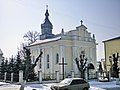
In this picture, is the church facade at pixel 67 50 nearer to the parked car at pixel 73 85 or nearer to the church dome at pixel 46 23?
the church dome at pixel 46 23

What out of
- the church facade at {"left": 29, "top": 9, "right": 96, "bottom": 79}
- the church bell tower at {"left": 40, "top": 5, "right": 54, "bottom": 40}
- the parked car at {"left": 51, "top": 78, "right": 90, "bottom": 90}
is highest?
the church bell tower at {"left": 40, "top": 5, "right": 54, "bottom": 40}

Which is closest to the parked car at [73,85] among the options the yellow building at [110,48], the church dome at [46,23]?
the yellow building at [110,48]

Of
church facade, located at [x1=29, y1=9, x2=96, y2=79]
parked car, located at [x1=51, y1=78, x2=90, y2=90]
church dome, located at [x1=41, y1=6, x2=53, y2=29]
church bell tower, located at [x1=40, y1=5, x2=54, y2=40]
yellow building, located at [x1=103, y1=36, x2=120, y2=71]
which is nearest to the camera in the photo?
parked car, located at [x1=51, y1=78, x2=90, y2=90]

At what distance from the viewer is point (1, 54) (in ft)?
191

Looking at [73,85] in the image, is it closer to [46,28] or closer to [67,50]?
[67,50]

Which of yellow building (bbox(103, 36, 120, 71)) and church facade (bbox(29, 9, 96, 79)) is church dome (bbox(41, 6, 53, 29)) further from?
yellow building (bbox(103, 36, 120, 71))

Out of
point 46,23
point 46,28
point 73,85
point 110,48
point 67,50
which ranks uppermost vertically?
point 46,23

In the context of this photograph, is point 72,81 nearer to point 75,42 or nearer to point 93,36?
point 75,42

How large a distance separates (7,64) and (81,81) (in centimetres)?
2475

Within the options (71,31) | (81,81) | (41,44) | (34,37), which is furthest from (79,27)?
(81,81)

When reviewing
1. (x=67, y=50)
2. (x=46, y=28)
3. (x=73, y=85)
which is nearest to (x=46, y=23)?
(x=46, y=28)

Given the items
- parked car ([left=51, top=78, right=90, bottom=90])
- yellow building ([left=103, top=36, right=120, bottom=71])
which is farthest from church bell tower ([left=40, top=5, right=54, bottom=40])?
parked car ([left=51, top=78, right=90, bottom=90])

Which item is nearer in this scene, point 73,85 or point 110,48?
point 73,85

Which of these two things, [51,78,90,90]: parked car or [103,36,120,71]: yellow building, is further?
[103,36,120,71]: yellow building
